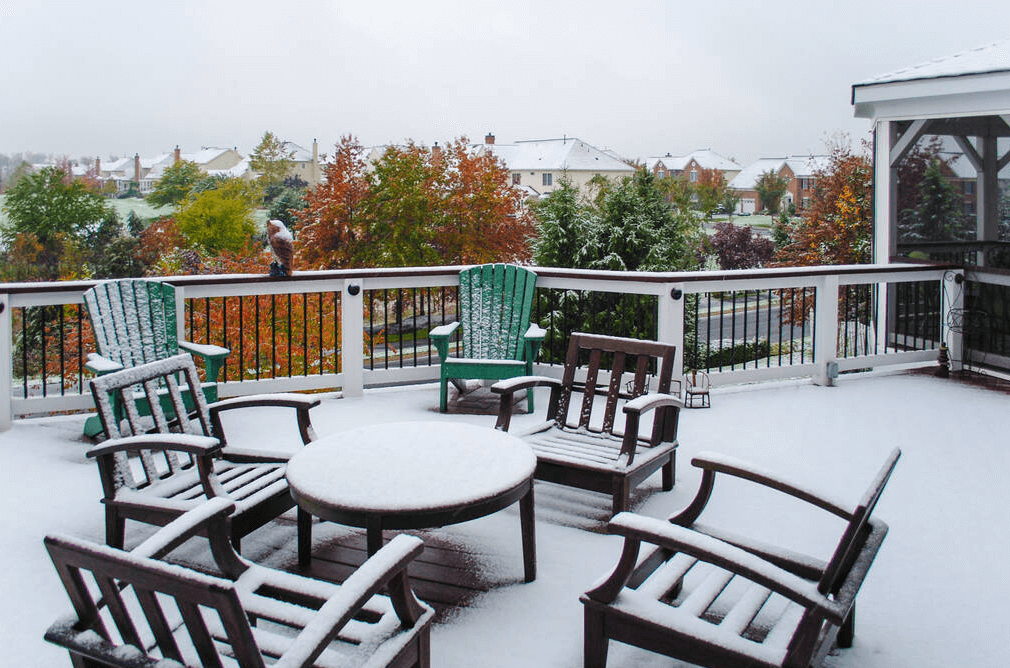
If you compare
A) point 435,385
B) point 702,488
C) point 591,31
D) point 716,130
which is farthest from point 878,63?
point 702,488

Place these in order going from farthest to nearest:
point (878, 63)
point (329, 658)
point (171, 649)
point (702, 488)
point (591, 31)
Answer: point (591, 31), point (878, 63), point (702, 488), point (329, 658), point (171, 649)

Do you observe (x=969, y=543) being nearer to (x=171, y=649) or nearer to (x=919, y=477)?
(x=919, y=477)

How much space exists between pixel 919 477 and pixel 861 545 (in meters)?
2.40

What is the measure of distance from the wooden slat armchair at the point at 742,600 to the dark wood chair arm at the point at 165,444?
1.42m

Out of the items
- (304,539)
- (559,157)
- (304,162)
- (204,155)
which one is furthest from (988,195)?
(204,155)

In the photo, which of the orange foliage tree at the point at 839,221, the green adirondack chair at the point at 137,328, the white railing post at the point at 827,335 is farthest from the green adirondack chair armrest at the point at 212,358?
the orange foliage tree at the point at 839,221

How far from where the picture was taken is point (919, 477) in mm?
4262

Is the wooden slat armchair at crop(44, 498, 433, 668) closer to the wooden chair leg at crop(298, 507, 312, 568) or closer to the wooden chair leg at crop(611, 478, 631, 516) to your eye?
A: the wooden chair leg at crop(298, 507, 312, 568)

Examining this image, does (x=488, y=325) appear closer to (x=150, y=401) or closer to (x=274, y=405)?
(x=274, y=405)

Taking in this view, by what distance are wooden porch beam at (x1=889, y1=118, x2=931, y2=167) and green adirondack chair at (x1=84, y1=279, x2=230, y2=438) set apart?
256 inches

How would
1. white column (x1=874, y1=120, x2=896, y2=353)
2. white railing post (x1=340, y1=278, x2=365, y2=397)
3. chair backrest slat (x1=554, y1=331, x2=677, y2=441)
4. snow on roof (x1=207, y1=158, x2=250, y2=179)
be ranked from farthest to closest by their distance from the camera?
1. snow on roof (x1=207, y1=158, x2=250, y2=179)
2. white column (x1=874, y1=120, x2=896, y2=353)
3. white railing post (x1=340, y1=278, x2=365, y2=397)
4. chair backrest slat (x1=554, y1=331, x2=677, y2=441)

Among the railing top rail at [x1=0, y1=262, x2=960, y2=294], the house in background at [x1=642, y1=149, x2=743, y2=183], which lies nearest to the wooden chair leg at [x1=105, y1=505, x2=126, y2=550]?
the railing top rail at [x1=0, y1=262, x2=960, y2=294]

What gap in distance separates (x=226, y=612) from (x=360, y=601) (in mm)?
339

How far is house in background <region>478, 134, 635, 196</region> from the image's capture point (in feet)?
155
